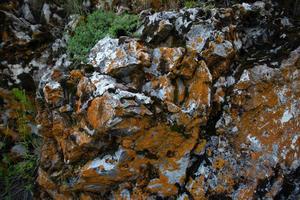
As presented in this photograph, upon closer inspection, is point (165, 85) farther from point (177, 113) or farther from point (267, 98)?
point (267, 98)

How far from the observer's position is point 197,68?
10.9 ft

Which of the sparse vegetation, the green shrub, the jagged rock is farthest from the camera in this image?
the sparse vegetation

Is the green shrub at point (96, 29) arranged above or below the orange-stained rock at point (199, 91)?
above

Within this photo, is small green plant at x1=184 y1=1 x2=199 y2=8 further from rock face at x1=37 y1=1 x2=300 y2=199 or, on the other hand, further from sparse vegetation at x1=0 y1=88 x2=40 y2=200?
sparse vegetation at x1=0 y1=88 x2=40 y2=200

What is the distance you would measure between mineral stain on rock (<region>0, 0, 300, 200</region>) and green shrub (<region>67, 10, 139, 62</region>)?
16 centimetres

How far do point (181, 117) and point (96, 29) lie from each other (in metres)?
1.50

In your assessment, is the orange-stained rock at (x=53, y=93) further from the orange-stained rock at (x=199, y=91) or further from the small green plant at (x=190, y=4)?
the small green plant at (x=190, y=4)

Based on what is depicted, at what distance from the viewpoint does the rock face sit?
313cm

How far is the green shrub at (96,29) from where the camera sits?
12.3 ft

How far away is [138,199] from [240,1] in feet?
7.65

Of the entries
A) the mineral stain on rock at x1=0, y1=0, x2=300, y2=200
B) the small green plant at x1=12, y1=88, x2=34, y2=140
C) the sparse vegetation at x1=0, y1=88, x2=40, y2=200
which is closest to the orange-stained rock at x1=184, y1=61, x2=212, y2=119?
the mineral stain on rock at x1=0, y1=0, x2=300, y2=200

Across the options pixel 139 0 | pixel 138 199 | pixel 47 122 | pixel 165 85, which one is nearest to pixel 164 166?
pixel 138 199

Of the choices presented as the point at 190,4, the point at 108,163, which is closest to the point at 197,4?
the point at 190,4

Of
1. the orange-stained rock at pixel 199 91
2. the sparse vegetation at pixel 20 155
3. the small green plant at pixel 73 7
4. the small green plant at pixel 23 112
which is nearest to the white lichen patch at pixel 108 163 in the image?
the orange-stained rock at pixel 199 91
